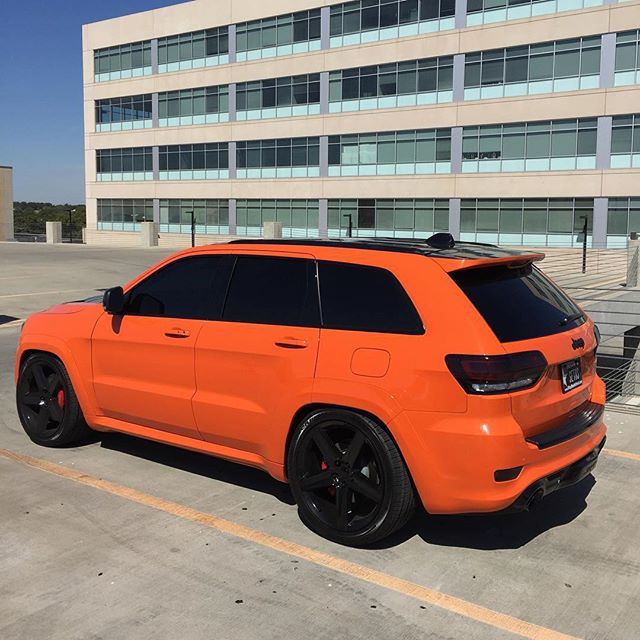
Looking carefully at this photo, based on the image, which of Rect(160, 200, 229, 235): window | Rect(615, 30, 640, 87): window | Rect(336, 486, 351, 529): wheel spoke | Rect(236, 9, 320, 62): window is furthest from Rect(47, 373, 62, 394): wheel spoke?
Rect(160, 200, 229, 235): window

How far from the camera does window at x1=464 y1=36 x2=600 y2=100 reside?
36.0 m

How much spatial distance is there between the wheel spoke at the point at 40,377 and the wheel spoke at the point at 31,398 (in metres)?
0.10

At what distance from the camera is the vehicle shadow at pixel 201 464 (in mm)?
4871

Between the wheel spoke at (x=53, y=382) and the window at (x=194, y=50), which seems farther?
the window at (x=194, y=50)

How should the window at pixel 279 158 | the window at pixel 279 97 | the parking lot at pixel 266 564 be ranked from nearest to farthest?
the parking lot at pixel 266 564 → the window at pixel 279 97 → the window at pixel 279 158

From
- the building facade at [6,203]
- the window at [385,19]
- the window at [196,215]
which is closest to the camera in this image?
the window at [385,19]

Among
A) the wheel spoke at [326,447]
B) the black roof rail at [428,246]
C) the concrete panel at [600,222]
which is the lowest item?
the wheel spoke at [326,447]

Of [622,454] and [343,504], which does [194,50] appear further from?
[343,504]

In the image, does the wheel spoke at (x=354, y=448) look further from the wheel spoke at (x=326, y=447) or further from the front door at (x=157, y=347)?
the front door at (x=157, y=347)

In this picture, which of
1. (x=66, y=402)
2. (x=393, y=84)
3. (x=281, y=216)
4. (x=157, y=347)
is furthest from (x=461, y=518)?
(x=281, y=216)

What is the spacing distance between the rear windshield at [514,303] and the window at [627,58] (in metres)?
35.8

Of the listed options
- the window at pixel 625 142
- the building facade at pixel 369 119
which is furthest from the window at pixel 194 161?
the window at pixel 625 142

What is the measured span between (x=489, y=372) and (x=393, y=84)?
136 ft

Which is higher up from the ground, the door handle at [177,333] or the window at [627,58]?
the window at [627,58]
